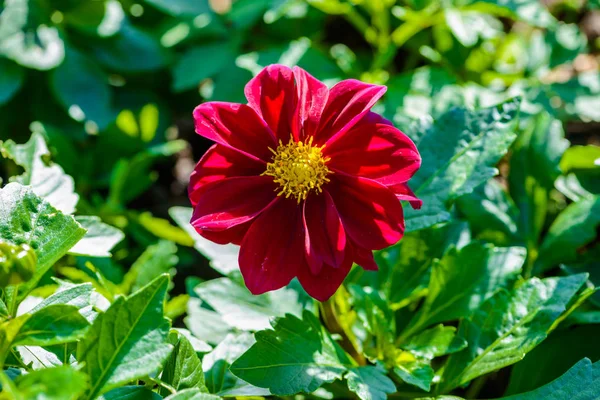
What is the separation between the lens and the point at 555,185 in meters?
1.94

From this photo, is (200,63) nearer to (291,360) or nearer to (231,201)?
(231,201)

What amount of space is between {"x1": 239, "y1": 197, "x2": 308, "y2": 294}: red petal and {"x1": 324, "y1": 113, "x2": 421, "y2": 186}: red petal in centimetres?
15

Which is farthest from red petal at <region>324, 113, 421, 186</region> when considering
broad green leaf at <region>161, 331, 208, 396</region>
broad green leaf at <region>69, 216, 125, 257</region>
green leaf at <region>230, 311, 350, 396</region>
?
broad green leaf at <region>69, 216, 125, 257</region>

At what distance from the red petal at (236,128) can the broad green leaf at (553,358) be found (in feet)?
2.74

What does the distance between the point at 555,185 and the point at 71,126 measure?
1.68 metres

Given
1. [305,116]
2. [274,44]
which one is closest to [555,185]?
[305,116]

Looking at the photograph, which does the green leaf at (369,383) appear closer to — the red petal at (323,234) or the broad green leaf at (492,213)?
the red petal at (323,234)

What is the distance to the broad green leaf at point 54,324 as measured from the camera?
1104mm

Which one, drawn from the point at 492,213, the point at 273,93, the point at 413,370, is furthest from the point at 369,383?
the point at 492,213

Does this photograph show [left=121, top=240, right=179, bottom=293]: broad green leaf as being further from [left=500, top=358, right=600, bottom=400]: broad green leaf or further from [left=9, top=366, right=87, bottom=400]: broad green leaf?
[left=500, top=358, right=600, bottom=400]: broad green leaf

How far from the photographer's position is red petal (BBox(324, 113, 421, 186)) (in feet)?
4.08

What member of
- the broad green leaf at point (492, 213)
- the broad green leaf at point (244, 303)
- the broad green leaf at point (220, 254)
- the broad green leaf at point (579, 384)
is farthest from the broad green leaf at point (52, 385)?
the broad green leaf at point (492, 213)

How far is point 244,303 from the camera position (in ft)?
5.21

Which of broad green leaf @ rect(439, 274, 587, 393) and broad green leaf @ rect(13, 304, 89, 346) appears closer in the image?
broad green leaf @ rect(13, 304, 89, 346)
